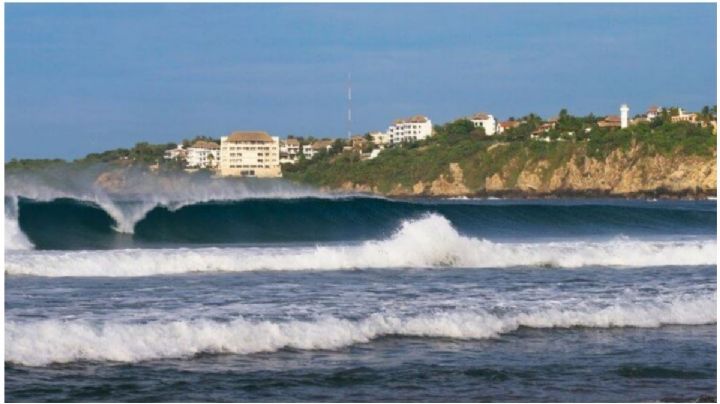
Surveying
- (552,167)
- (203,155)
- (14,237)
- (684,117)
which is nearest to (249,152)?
(203,155)

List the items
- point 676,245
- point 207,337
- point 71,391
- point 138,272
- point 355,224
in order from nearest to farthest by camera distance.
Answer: point 71,391, point 207,337, point 138,272, point 676,245, point 355,224

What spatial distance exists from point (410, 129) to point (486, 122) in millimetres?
13943

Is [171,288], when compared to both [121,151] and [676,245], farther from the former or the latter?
[121,151]

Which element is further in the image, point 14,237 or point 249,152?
point 249,152

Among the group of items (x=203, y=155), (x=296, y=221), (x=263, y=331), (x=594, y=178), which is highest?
(x=203, y=155)

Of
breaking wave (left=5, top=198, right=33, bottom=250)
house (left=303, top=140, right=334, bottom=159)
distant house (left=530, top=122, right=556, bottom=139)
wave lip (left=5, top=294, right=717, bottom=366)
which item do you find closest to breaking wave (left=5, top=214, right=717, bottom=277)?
breaking wave (left=5, top=198, right=33, bottom=250)

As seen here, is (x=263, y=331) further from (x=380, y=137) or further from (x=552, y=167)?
(x=380, y=137)

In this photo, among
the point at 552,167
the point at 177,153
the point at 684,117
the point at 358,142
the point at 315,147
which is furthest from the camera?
the point at 358,142

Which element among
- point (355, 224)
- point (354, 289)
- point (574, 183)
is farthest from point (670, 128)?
point (354, 289)

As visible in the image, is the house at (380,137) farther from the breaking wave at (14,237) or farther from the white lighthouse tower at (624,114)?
the breaking wave at (14,237)

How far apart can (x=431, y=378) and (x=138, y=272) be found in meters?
9.27

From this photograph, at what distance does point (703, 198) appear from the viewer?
10300 centimetres

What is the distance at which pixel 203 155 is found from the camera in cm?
13800

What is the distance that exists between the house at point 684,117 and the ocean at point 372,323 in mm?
111203
